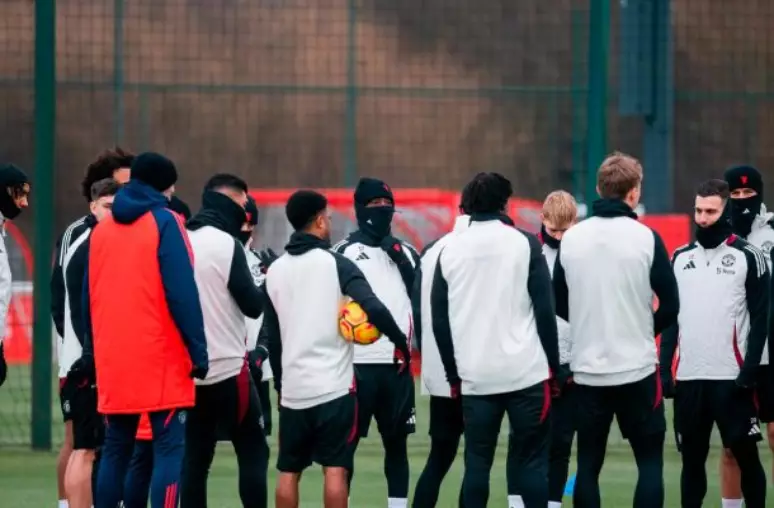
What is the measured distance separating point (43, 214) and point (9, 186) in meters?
3.67

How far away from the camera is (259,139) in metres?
21.2

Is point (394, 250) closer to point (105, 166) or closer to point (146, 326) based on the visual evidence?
point (105, 166)

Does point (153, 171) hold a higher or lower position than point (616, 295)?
higher

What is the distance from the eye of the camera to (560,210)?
9.22m

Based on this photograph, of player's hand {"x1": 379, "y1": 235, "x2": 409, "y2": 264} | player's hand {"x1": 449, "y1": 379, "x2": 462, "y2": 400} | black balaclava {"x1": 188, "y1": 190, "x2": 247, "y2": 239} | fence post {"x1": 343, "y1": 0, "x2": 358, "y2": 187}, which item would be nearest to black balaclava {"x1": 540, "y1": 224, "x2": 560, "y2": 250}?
player's hand {"x1": 379, "y1": 235, "x2": 409, "y2": 264}

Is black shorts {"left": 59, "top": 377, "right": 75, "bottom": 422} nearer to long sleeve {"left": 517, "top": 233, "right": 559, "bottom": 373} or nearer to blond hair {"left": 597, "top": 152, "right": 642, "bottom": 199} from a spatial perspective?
long sleeve {"left": 517, "top": 233, "right": 559, "bottom": 373}

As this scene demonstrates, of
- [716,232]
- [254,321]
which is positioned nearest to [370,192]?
[254,321]

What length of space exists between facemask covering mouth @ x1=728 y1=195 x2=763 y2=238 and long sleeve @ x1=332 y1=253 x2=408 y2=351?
2320 mm

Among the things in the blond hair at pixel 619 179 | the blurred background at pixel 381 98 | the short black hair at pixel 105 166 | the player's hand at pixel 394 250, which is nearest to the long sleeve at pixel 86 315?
the short black hair at pixel 105 166

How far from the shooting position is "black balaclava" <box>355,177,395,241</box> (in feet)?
30.4

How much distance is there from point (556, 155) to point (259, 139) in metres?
3.71

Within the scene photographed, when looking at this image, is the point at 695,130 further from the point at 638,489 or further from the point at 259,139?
the point at 638,489

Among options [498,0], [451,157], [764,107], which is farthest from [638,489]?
[498,0]

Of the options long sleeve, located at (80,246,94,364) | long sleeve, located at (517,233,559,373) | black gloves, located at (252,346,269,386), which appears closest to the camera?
long sleeve, located at (80,246,94,364)
